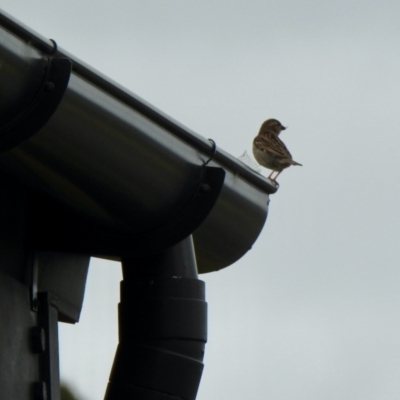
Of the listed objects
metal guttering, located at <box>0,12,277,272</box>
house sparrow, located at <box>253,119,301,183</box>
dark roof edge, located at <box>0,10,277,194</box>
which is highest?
house sparrow, located at <box>253,119,301,183</box>

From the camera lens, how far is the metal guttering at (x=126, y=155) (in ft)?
8.07

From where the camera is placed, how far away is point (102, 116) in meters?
2.58

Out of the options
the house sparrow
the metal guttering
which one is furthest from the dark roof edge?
the house sparrow

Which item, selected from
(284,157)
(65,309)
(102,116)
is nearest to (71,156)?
(102,116)

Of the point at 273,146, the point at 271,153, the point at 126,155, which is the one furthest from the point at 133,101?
the point at 273,146

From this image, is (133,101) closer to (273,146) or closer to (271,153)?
(271,153)

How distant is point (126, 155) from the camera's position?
266cm

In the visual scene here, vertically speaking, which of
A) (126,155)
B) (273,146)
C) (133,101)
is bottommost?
(126,155)

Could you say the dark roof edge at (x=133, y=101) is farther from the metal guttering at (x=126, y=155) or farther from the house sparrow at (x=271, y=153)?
the house sparrow at (x=271, y=153)

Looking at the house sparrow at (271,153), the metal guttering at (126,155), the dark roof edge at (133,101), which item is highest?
the house sparrow at (271,153)

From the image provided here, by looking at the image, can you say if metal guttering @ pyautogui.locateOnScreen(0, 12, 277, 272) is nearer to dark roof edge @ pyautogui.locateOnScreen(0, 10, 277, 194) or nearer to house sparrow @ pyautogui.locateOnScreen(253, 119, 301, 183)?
dark roof edge @ pyautogui.locateOnScreen(0, 10, 277, 194)

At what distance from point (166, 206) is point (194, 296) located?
0.31m

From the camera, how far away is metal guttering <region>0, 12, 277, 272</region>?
2.46 metres

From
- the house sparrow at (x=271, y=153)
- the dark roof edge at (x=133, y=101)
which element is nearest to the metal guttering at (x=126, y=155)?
the dark roof edge at (x=133, y=101)
